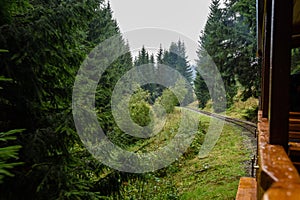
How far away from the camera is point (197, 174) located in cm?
695

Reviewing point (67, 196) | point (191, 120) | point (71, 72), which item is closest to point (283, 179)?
point (67, 196)

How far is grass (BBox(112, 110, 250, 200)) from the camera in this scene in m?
5.64

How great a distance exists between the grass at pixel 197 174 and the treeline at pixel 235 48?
290cm

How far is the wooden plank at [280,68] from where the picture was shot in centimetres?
94

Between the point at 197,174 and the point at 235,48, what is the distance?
817cm

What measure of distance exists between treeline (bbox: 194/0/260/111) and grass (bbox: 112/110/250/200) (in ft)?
9.52

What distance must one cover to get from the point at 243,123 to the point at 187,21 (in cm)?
1908

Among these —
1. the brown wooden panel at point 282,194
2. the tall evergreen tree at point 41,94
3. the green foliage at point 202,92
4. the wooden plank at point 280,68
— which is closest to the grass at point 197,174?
the tall evergreen tree at point 41,94

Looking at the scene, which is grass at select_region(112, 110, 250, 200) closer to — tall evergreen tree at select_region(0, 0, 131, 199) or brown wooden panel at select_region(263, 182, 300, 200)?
tall evergreen tree at select_region(0, 0, 131, 199)

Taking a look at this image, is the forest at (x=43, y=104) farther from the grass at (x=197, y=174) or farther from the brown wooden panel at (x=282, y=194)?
the brown wooden panel at (x=282, y=194)

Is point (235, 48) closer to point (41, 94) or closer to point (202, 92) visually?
point (202, 92)

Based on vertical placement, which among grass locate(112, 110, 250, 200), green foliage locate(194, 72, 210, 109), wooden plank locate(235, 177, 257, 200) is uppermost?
green foliage locate(194, 72, 210, 109)

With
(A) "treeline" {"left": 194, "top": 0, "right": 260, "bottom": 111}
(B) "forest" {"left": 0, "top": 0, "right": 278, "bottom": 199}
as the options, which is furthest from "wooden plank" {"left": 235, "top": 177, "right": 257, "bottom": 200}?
(A) "treeline" {"left": 194, "top": 0, "right": 260, "bottom": 111}

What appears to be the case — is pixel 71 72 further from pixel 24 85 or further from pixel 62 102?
pixel 24 85
